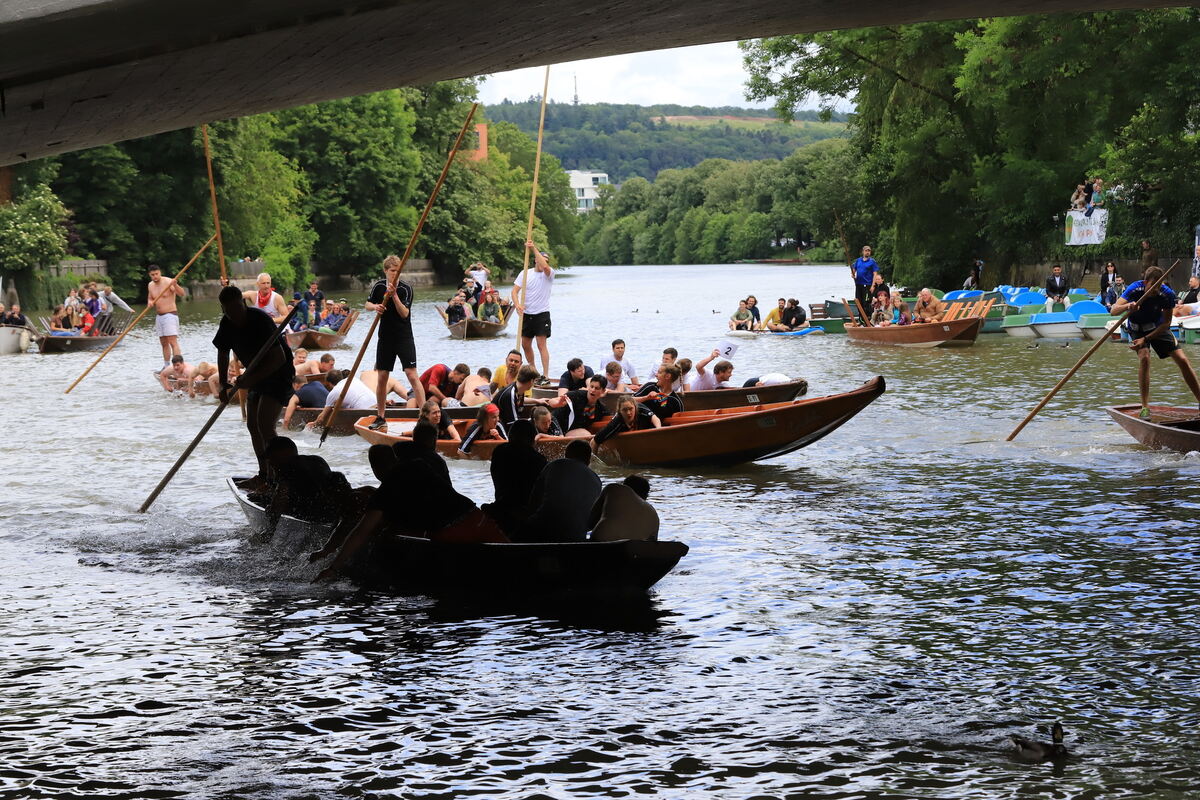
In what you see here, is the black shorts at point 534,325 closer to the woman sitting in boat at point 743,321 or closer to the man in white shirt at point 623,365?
the man in white shirt at point 623,365

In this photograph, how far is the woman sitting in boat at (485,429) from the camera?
13344 mm

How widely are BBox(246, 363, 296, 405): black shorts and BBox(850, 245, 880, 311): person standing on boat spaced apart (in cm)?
2177

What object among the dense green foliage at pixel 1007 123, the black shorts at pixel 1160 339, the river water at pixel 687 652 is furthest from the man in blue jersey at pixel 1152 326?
the dense green foliage at pixel 1007 123

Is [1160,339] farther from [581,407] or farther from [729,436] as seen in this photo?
[581,407]

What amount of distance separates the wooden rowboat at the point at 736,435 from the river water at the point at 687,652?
0.23 m

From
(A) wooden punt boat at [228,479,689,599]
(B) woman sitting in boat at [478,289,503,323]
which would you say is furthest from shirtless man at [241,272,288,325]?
(B) woman sitting in boat at [478,289,503,323]

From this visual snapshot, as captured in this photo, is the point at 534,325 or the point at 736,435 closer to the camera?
the point at 736,435

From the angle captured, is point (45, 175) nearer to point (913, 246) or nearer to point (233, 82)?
point (913, 246)

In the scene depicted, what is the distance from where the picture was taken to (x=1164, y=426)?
12867mm

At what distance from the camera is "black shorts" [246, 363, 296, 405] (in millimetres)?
11141

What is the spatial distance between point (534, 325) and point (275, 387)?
26.2ft

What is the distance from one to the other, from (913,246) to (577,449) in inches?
1358

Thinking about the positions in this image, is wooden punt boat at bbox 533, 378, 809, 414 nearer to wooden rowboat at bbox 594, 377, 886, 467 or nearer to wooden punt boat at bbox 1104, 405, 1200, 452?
wooden rowboat at bbox 594, 377, 886, 467

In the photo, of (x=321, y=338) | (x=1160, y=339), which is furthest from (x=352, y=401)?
(x=321, y=338)
